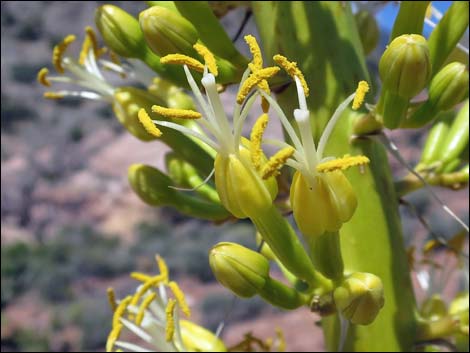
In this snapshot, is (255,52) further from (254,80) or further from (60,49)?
(60,49)

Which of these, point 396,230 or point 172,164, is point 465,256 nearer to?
point 396,230

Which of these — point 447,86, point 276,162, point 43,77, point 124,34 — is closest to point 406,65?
point 447,86

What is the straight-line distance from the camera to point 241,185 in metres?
0.86

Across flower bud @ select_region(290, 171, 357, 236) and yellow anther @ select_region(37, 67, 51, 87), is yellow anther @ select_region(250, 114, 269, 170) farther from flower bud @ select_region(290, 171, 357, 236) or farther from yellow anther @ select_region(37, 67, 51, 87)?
yellow anther @ select_region(37, 67, 51, 87)

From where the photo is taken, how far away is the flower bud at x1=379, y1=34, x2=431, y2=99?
3.10 ft

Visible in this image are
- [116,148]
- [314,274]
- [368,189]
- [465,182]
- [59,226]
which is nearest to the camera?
[314,274]

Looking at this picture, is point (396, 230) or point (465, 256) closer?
point (396, 230)

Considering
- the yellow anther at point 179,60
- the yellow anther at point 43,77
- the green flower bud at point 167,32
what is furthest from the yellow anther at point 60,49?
the yellow anther at point 179,60

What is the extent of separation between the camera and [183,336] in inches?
53.6

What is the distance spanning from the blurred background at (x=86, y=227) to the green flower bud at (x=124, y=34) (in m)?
4.58

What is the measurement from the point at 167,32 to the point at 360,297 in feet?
1.49

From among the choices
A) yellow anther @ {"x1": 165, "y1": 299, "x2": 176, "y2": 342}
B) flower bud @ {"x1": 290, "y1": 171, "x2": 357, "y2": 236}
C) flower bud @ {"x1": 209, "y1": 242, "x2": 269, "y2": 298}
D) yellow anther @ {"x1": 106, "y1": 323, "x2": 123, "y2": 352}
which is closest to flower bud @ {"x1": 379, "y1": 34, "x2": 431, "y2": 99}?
flower bud @ {"x1": 290, "y1": 171, "x2": 357, "y2": 236}

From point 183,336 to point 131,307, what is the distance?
0.36 ft

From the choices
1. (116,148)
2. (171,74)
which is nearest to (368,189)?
(171,74)
